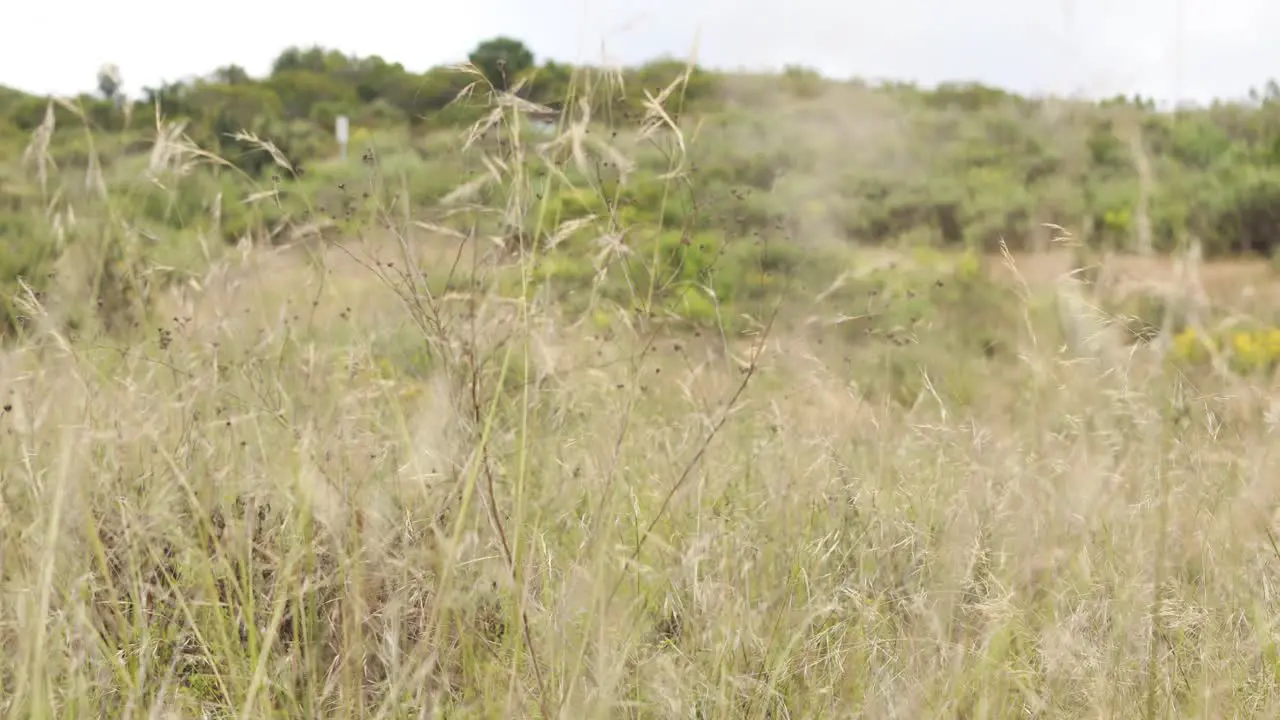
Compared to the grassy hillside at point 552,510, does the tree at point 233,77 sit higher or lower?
higher

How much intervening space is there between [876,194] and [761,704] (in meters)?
10.4

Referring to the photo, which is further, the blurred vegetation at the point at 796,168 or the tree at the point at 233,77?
the tree at the point at 233,77

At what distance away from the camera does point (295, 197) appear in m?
11.3

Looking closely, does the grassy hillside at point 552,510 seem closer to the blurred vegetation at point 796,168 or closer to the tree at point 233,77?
the blurred vegetation at point 796,168

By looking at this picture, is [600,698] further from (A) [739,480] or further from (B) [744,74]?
(B) [744,74]

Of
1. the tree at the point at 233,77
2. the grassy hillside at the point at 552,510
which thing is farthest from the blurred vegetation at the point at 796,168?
the grassy hillside at the point at 552,510

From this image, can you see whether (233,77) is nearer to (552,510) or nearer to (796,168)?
(796,168)

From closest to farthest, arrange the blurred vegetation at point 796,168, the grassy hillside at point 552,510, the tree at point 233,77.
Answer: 1. the grassy hillside at point 552,510
2. the blurred vegetation at point 796,168
3. the tree at point 233,77

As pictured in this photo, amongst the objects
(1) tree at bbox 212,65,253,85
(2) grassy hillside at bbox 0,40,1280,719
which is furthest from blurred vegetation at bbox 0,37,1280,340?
(2) grassy hillside at bbox 0,40,1280,719

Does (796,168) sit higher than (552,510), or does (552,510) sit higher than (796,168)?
(796,168)

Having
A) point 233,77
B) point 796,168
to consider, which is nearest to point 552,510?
point 796,168

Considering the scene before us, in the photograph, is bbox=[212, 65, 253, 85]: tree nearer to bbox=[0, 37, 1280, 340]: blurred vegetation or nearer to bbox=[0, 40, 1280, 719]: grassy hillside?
bbox=[0, 37, 1280, 340]: blurred vegetation

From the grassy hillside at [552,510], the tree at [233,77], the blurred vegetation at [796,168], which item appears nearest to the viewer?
the grassy hillside at [552,510]

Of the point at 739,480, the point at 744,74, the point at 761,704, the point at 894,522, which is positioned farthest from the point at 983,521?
the point at 744,74
